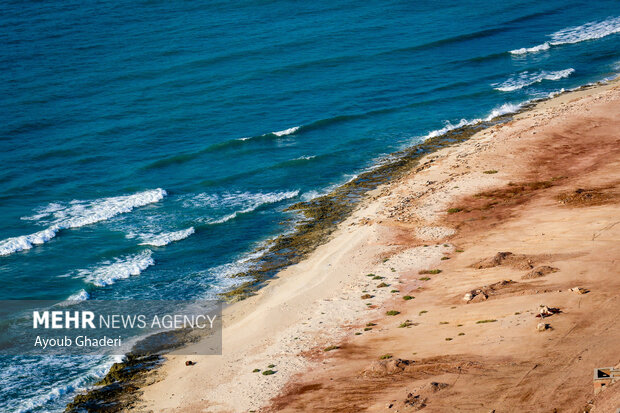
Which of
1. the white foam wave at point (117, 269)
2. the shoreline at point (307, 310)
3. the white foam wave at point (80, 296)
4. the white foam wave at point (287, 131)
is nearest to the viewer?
the shoreline at point (307, 310)

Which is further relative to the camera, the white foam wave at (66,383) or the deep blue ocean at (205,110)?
the deep blue ocean at (205,110)

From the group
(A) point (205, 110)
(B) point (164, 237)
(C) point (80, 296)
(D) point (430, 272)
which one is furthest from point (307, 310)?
(A) point (205, 110)

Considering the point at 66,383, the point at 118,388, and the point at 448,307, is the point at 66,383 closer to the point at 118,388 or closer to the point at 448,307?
the point at 118,388

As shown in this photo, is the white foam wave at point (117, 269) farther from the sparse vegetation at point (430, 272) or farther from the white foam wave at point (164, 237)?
the sparse vegetation at point (430, 272)

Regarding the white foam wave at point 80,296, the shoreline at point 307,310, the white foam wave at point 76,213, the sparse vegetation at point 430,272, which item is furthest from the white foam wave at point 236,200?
the sparse vegetation at point 430,272

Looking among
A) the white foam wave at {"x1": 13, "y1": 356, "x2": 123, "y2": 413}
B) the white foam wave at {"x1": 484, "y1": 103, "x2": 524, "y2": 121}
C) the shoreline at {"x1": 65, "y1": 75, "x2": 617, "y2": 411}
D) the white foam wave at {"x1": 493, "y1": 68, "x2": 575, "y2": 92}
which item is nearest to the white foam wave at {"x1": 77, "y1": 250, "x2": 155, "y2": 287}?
the white foam wave at {"x1": 13, "y1": 356, "x2": 123, "y2": 413}

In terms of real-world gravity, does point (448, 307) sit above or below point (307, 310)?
above

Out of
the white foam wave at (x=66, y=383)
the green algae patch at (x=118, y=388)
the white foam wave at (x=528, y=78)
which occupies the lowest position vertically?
the green algae patch at (x=118, y=388)

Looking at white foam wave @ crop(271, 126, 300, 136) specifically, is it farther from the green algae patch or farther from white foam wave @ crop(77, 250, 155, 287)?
the green algae patch
